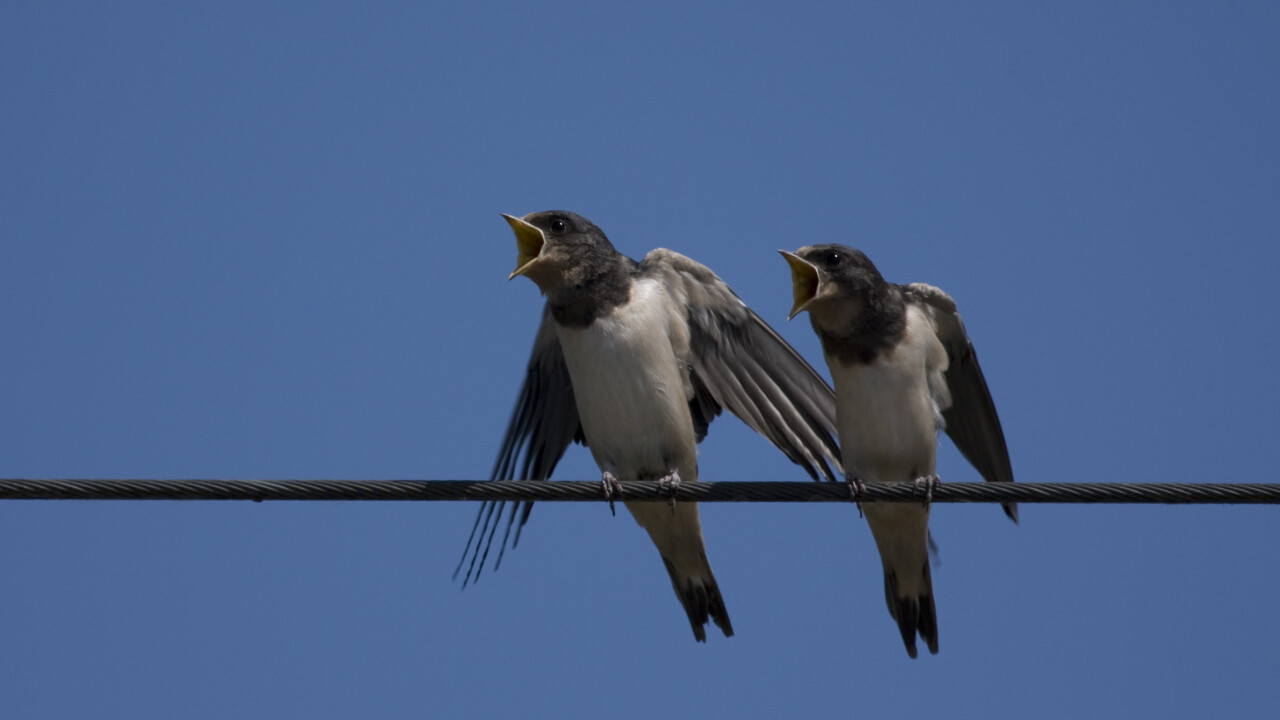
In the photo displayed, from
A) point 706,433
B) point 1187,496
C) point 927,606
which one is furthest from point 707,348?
point 1187,496

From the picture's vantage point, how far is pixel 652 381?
8438mm

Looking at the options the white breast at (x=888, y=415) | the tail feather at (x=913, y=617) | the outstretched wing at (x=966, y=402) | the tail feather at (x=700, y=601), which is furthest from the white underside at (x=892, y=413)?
the tail feather at (x=700, y=601)

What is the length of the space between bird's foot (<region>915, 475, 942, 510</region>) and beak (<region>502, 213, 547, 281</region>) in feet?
8.27

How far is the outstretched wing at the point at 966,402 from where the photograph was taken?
27.9ft

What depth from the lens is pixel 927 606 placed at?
8.84m

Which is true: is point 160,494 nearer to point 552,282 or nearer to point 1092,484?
point 552,282

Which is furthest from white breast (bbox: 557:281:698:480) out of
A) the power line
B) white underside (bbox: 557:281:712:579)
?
the power line

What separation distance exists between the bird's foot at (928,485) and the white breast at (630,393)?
1.41 meters

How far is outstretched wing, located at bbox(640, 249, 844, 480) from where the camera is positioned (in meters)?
9.20

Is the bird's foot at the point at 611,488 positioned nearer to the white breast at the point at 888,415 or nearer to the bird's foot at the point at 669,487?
the bird's foot at the point at 669,487

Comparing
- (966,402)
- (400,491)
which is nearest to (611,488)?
(400,491)

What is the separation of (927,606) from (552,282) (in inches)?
115

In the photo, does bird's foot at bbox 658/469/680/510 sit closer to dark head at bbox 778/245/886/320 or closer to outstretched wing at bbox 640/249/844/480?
dark head at bbox 778/245/886/320

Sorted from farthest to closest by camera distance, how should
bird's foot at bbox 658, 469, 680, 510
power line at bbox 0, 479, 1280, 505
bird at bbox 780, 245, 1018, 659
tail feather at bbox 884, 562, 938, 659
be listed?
tail feather at bbox 884, 562, 938, 659
bird at bbox 780, 245, 1018, 659
bird's foot at bbox 658, 469, 680, 510
power line at bbox 0, 479, 1280, 505
